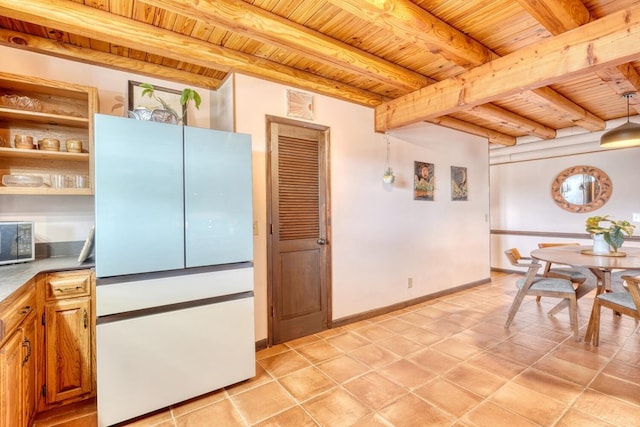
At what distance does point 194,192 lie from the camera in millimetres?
1972

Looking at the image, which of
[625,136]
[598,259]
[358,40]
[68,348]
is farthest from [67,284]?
[625,136]

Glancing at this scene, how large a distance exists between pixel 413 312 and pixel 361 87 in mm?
2718

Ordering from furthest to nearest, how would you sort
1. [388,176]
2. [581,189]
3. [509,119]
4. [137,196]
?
1. [581,189]
2. [509,119]
3. [388,176]
4. [137,196]

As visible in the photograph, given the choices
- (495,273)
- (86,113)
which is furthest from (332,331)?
(495,273)

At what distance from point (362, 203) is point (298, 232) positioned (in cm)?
88

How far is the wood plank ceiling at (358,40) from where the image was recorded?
6.29ft

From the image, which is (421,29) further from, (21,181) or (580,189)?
(580,189)

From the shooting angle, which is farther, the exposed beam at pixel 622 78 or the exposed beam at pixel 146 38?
the exposed beam at pixel 622 78

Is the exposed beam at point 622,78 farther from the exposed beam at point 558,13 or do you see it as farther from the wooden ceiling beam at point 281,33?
the wooden ceiling beam at point 281,33

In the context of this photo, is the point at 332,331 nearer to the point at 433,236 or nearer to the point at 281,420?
the point at 281,420

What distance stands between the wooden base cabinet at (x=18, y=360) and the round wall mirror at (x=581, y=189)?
6.78 m

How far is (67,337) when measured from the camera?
73.2 inches

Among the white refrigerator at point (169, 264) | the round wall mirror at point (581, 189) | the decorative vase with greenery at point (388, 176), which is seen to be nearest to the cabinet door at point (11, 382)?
the white refrigerator at point (169, 264)

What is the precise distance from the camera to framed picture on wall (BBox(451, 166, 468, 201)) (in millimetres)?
4477
